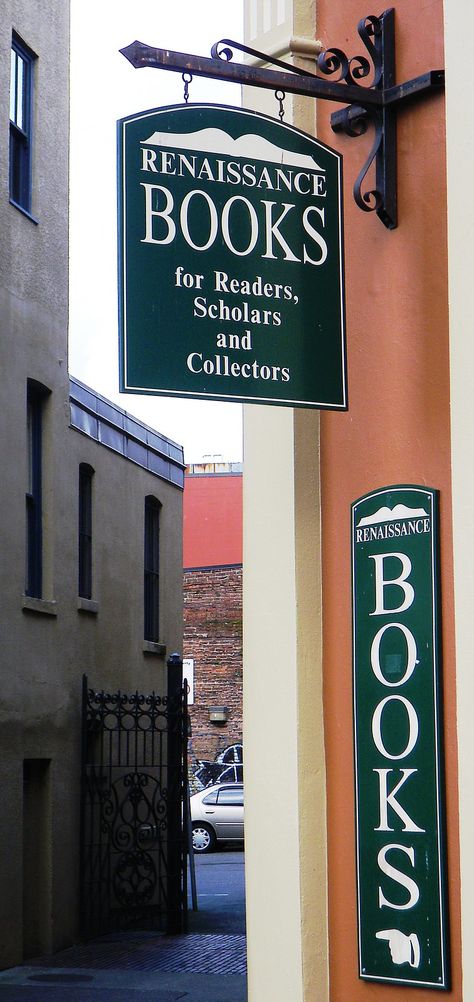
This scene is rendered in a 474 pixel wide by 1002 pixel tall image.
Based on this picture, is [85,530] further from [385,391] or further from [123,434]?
[385,391]

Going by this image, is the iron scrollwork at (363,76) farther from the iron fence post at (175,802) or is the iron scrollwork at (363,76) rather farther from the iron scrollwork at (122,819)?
the iron fence post at (175,802)

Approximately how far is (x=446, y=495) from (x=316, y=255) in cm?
113

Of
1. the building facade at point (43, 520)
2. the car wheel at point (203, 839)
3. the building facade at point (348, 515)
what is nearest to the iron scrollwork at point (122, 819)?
the building facade at point (43, 520)

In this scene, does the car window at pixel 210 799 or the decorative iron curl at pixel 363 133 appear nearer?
the decorative iron curl at pixel 363 133

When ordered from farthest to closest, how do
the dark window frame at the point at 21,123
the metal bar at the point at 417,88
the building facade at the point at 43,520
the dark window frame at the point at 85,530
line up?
the dark window frame at the point at 85,530 → the dark window frame at the point at 21,123 → the building facade at the point at 43,520 → the metal bar at the point at 417,88

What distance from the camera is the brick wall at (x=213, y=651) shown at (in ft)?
129

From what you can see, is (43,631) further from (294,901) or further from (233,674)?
(233,674)

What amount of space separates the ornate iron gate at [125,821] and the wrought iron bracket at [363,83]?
11.0 m

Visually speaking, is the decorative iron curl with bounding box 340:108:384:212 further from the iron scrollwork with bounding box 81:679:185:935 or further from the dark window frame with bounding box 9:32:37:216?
the iron scrollwork with bounding box 81:679:185:935

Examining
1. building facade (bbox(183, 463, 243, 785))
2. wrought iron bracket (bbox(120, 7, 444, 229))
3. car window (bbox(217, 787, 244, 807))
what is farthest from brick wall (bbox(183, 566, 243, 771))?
wrought iron bracket (bbox(120, 7, 444, 229))

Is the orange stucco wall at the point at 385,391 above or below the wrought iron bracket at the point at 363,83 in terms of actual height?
below

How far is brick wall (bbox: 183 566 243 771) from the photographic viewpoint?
129 ft

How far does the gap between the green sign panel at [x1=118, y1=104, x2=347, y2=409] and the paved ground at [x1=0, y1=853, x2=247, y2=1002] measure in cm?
846

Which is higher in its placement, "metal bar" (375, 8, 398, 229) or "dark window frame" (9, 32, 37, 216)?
"dark window frame" (9, 32, 37, 216)
